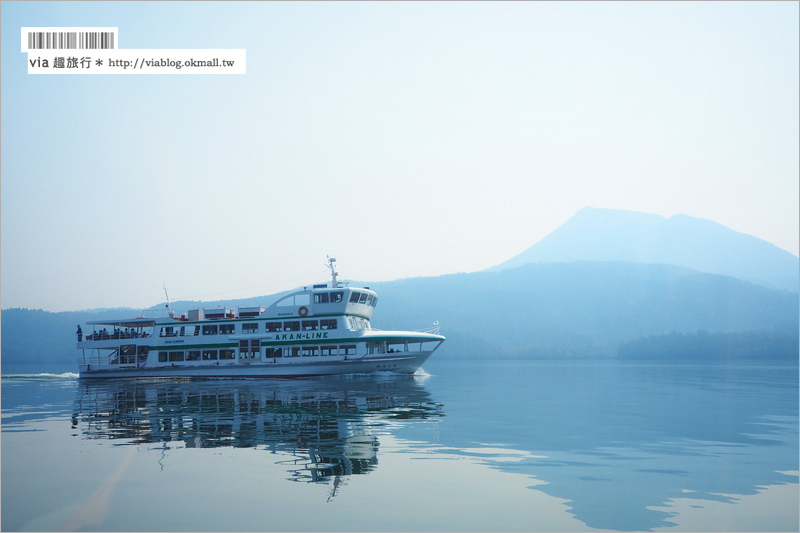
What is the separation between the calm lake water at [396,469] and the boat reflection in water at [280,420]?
0.13 metres

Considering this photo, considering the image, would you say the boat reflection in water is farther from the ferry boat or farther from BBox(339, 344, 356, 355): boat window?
the ferry boat

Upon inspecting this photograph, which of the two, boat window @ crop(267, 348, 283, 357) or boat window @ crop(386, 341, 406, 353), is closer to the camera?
boat window @ crop(386, 341, 406, 353)

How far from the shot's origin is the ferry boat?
192 ft

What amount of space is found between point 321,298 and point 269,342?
748 centimetres

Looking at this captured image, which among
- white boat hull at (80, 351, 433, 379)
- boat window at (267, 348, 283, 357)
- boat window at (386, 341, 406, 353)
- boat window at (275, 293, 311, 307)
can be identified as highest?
boat window at (275, 293, 311, 307)

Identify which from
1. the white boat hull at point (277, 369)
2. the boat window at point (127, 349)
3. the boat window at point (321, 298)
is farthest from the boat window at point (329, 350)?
the boat window at point (127, 349)

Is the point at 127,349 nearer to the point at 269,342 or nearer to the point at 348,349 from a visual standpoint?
the point at 269,342

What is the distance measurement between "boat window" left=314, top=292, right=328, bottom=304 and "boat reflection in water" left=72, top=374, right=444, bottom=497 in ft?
44.7

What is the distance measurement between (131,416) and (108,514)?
18565 millimetres

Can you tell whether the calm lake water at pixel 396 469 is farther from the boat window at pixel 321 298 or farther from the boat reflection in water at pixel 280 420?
the boat window at pixel 321 298

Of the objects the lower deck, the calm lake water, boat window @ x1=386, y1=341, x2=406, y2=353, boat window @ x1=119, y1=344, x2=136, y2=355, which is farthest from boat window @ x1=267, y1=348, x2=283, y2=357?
the calm lake water

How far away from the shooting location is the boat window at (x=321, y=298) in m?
60.0

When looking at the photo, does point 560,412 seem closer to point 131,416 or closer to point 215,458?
point 215,458

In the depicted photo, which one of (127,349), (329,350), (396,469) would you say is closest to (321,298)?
(329,350)
